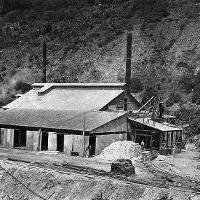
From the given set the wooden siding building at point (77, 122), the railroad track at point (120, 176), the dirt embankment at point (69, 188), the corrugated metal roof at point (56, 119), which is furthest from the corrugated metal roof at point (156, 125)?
the dirt embankment at point (69, 188)

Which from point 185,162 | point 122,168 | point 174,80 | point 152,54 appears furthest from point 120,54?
point 122,168

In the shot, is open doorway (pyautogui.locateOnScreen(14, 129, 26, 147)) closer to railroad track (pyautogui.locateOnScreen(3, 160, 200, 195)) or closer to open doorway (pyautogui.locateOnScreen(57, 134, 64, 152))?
open doorway (pyautogui.locateOnScreen(57, 134, 64, 152))

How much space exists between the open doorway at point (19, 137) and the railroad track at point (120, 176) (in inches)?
414

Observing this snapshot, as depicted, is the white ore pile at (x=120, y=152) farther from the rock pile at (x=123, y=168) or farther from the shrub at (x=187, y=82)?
the shrub at (x=187, y=82)

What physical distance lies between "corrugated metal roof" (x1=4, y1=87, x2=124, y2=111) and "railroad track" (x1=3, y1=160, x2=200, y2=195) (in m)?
13.8

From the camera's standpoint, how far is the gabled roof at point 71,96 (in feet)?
159

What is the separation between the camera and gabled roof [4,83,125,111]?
159 ft

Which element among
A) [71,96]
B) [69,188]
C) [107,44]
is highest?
[107,44]

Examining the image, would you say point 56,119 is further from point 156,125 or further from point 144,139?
point 156,125

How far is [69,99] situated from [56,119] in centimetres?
602

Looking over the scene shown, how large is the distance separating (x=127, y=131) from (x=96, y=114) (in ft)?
11.0

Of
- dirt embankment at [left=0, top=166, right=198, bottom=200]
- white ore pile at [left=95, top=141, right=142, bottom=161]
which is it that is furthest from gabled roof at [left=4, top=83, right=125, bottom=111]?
dirt embankment at [left=0, top=166, right=198, bottom=200]

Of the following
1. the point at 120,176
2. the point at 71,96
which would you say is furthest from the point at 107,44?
the point at 120,176

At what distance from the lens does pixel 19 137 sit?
151ft
